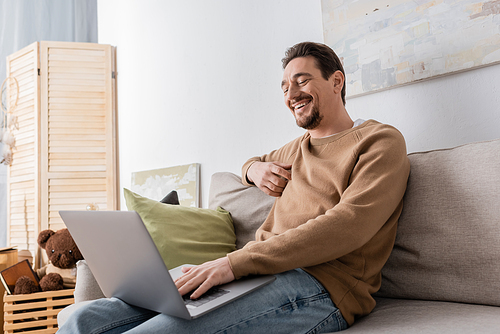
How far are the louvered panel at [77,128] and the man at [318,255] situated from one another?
2102mm

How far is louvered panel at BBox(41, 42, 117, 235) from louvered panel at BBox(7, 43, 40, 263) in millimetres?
83

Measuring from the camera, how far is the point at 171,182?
248cm

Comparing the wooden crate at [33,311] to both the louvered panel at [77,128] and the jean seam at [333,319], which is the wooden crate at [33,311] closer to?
the louvered panel at [77,128]

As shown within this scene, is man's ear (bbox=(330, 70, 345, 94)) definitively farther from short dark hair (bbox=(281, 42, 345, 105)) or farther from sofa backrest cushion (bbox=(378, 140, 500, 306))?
sofa backrest cushion (bbox=(378, 140, 500, 306))

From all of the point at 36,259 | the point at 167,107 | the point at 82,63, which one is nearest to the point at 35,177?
the point at 36,259

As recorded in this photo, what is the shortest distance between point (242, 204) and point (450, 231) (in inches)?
31.1

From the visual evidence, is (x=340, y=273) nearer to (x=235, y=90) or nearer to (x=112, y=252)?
(x=112, y=252)

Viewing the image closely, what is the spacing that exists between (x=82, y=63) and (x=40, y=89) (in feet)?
1.18

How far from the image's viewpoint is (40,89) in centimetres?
295

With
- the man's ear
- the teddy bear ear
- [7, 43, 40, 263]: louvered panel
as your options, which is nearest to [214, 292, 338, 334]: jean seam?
the man's ear

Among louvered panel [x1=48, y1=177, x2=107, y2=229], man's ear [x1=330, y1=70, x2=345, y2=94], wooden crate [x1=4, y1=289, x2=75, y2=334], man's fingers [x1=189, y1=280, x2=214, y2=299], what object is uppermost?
man's ear [x1=330, y1=70, x2=345, y2=94]

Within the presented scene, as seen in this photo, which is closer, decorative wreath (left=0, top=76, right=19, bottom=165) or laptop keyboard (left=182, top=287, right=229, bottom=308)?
laptop keyboard (left=182, top=287, right=229, bottom=308)

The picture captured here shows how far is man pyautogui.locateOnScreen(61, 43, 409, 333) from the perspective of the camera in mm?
860

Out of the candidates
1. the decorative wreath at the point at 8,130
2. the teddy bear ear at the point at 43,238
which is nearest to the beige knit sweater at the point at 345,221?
the teddy bear ear at the point at 43,238
